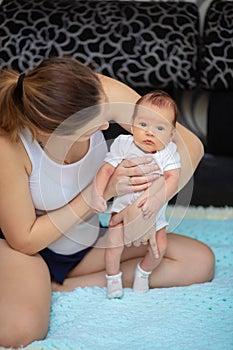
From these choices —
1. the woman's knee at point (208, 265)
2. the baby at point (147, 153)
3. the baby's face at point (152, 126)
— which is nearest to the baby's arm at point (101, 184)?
the baby at point (147, 153)

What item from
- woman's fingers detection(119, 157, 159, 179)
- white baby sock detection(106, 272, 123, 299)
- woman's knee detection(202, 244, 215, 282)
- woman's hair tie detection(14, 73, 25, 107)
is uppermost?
woman's hair tie detection(14, 73, 25, 107)

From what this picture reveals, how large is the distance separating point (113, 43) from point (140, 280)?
1234 mm

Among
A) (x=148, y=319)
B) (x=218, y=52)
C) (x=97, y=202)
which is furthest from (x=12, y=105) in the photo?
(x=218, y=52)

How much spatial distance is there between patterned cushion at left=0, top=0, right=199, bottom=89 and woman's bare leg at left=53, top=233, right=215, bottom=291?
102 centimetres

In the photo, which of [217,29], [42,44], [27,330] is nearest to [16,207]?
[27,330]

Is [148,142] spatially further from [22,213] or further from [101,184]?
[22,213]

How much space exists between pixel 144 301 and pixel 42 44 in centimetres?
134

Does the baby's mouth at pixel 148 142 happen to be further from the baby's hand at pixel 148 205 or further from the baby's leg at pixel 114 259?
the baby's leg at pixel 114 259

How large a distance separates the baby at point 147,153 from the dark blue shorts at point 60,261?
105mm

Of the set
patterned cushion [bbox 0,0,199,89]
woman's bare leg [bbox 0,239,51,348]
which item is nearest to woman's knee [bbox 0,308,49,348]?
woman's bare leg [bbox 0,239,51,348]

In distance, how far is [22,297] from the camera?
5.38ft

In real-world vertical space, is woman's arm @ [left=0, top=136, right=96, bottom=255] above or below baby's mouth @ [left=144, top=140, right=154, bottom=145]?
below

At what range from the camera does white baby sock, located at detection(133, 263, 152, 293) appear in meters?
1.84

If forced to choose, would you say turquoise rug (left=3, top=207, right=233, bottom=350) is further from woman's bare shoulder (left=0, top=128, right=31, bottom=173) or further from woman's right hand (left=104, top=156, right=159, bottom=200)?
woman's bare shoulder (left=0, top=128, right=31, bottom=173)
